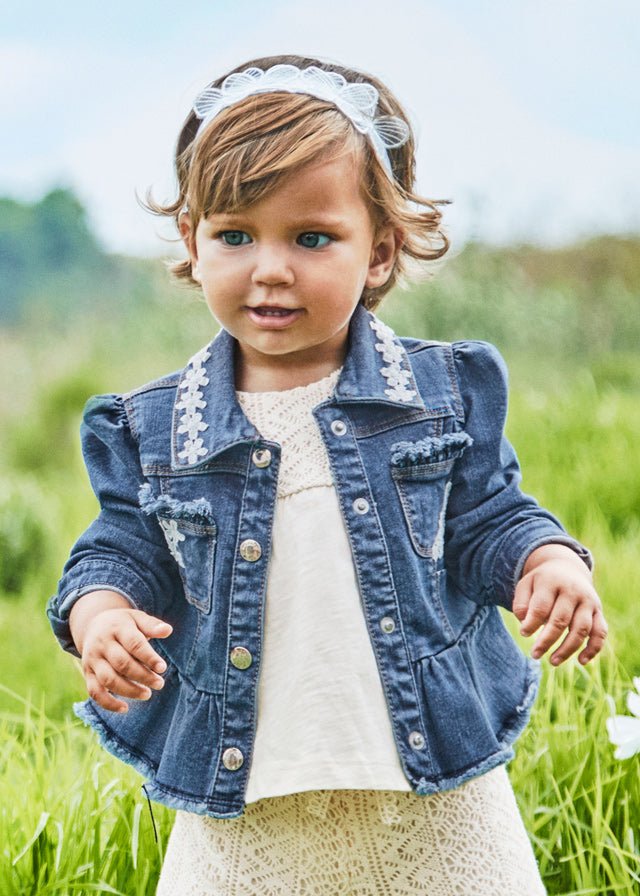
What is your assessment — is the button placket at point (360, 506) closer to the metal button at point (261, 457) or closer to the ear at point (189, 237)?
the metal button at point (261, 457)

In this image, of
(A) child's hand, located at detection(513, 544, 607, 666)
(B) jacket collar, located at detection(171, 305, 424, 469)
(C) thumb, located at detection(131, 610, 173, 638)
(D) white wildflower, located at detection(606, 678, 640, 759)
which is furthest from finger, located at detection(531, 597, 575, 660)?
(C) thumb, located at detection(131, 610, 173, 638)

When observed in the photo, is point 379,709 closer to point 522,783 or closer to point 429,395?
point 429,395

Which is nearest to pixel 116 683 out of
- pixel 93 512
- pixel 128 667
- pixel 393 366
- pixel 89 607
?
pixel 128 667

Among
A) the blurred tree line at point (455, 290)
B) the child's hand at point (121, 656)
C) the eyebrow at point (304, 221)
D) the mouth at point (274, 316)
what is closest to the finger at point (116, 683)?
the child's hand at point (121, 656)

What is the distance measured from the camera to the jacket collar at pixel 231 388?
1643 millimetres

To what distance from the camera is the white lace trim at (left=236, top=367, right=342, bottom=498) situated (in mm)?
1633

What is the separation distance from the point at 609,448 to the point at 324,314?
2.32m

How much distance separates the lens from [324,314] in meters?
1.59

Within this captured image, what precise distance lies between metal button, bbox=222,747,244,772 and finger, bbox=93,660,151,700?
0.15 m

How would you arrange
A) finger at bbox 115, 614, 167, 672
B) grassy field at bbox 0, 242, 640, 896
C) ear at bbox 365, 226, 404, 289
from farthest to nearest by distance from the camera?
grassy field at bbox 0, 242, 640, 896 < ear at bbox 365, 226, 404, 289 < finger at bbox 115, 614, 167, 672

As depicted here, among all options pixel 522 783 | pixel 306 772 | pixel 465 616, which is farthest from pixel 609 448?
pixel 306 772

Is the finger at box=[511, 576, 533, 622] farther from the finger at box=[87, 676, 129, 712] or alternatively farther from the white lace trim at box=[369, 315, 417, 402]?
the finger at box=[87, 676, 129, 712]

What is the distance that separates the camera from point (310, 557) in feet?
5.24

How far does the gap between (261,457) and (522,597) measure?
0.38 meters
